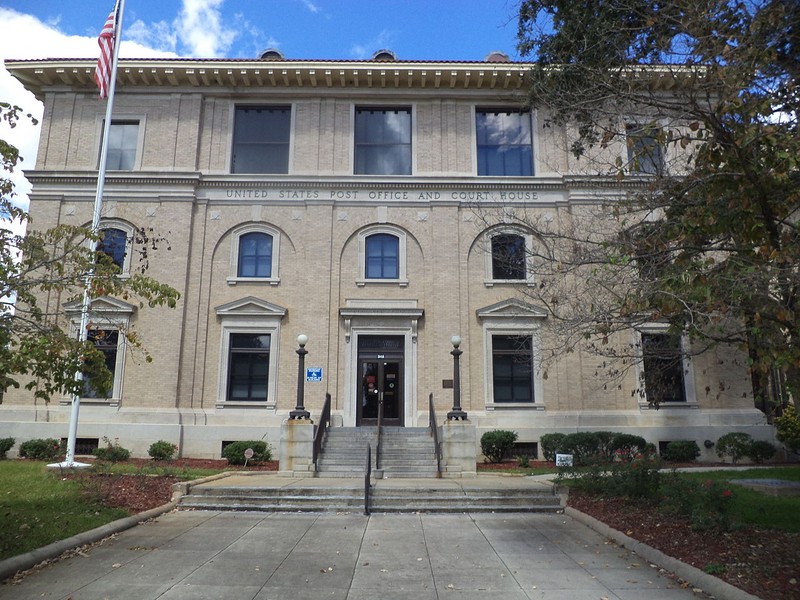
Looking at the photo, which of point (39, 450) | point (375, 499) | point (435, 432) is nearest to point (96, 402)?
point (39, 450)

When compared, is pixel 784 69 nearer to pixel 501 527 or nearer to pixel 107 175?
pixel 501 527

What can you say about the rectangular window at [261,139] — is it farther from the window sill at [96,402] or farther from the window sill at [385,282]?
the window sill at [96,402]

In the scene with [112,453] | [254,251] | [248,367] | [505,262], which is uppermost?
[254,251]

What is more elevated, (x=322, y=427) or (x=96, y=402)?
(x=96, y=402)

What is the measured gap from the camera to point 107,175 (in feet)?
73.3

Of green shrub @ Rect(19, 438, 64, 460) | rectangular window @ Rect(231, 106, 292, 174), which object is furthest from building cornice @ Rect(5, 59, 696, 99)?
green shrub @ Rect(19, 438, 64, 460)

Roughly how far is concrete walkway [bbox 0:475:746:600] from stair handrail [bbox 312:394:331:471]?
563 centimetres

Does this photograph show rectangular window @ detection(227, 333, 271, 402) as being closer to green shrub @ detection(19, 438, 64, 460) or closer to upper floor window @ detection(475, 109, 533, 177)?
green shrub @ detection(19, 438, 64, 460)

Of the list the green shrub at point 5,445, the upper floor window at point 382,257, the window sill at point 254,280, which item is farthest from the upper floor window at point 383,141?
the green shrub at point 5,445

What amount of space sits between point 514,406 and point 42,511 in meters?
15.1

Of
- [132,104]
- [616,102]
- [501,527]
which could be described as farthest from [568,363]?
[132,104]

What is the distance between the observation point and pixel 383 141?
23625 mm

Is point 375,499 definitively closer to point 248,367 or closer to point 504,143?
point 248,367

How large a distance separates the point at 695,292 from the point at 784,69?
3813 mm
